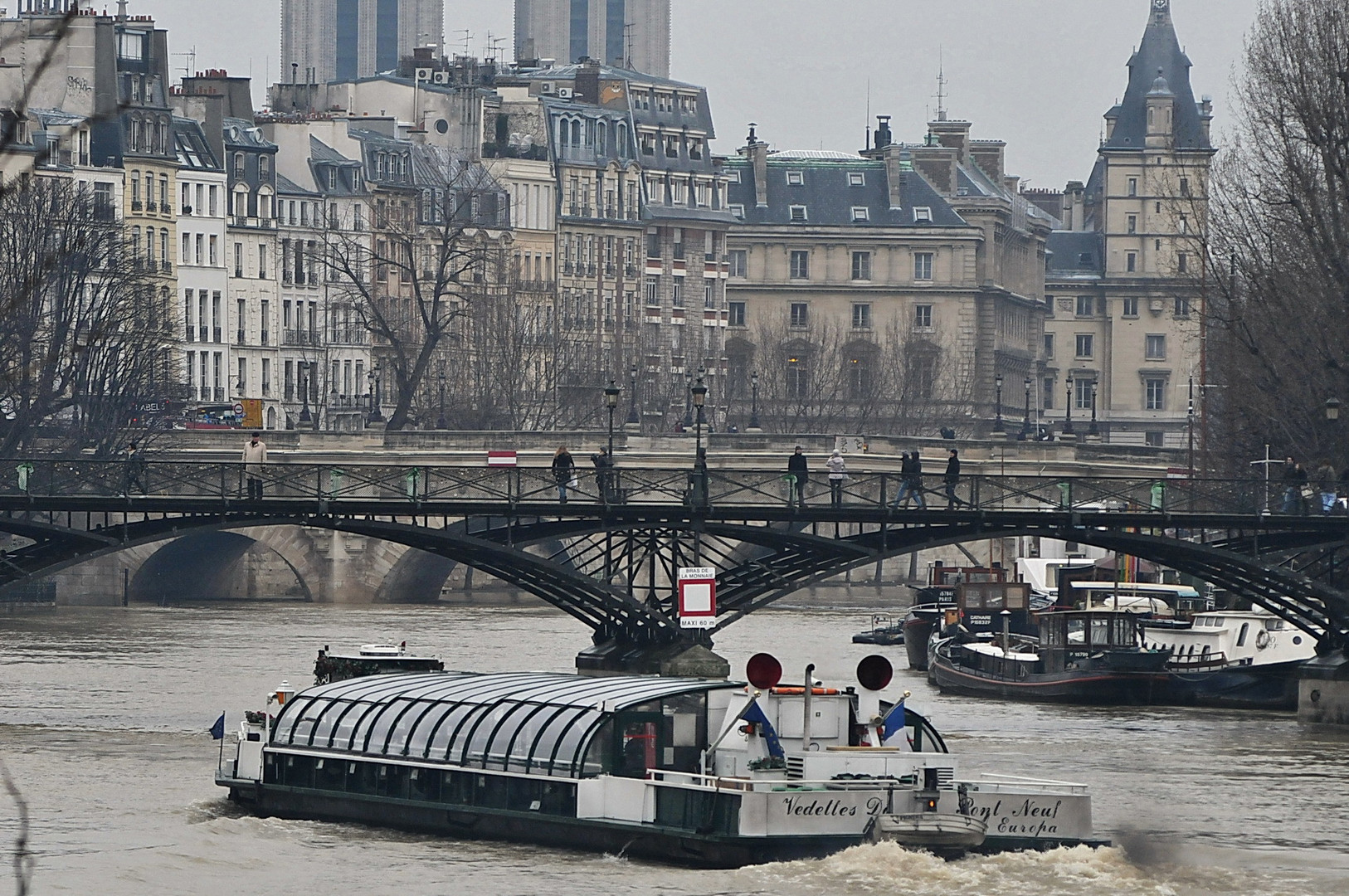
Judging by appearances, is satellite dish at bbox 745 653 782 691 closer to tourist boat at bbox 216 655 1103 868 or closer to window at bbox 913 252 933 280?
tourist boat at bbox 216 655 1103 868

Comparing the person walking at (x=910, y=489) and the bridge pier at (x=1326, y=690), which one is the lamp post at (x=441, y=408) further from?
the bridge pier at (x=1326, y=690)

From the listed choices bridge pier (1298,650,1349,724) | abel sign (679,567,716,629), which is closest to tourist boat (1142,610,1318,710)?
bridge pier (1298,650,1349,724)

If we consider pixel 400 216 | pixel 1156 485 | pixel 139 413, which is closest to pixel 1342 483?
pixel 1156 485

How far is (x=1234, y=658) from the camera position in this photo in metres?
76.6

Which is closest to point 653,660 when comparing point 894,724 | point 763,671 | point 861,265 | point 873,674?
point 894,724

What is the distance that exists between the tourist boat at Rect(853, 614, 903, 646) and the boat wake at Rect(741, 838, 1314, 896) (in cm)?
5491

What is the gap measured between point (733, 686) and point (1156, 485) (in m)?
26.0

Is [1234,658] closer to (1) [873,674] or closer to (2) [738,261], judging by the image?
(1) [873,674]

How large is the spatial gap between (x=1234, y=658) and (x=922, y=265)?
11989 centimetres

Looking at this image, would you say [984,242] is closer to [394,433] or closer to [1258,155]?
[394,433]

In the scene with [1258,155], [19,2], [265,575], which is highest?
[19,2]

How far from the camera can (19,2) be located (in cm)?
14612

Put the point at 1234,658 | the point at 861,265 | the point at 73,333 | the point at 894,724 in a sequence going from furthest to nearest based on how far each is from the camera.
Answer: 1. the point at 861,265
2. the point at 73,333
3. the point at 1234,658
4. the point at 894,724

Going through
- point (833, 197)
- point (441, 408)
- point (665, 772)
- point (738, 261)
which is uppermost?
point (833, 197)
